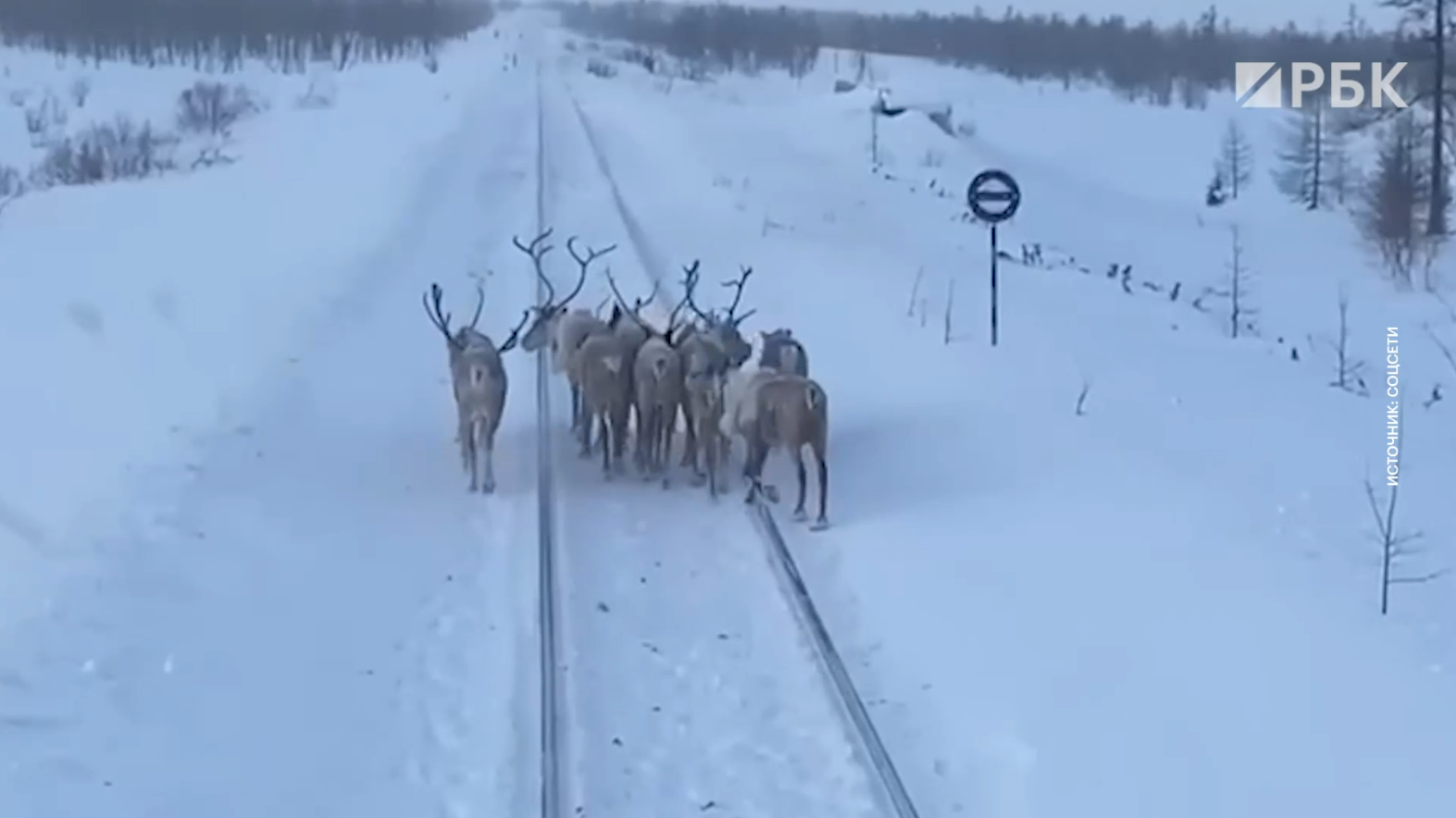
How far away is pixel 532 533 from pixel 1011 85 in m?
72.7

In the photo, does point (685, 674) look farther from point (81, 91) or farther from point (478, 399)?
point (81, 91)

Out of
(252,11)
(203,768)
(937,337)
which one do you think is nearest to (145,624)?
(203,768)

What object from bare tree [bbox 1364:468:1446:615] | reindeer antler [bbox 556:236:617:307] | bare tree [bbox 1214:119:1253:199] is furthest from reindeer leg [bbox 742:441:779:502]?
bare tree [bbox 1214:119:1253:199]

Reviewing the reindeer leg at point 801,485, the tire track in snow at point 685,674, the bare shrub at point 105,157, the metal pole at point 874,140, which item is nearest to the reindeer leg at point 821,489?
the reindeer leg at point 801,485

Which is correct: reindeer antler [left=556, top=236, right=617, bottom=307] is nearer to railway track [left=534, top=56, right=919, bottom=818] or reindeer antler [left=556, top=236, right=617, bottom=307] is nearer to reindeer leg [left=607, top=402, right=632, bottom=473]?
reindeer leg [left=607, top=402, right=632, bottom=473]

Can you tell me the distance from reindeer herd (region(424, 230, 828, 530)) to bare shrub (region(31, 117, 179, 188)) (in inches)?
798

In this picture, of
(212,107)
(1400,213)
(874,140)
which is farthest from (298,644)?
(212,107)

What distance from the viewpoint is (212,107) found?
50938 mm

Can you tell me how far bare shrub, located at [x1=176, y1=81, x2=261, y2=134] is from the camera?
47.8m

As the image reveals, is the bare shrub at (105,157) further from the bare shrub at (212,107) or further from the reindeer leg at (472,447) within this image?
the reindeer leg at (472,447)

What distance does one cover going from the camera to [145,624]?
10.4m

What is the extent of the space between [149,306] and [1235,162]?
38835 millimetres

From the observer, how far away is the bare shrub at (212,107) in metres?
47.8

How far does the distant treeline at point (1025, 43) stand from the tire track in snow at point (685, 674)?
203ft
